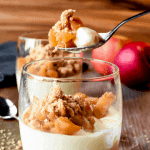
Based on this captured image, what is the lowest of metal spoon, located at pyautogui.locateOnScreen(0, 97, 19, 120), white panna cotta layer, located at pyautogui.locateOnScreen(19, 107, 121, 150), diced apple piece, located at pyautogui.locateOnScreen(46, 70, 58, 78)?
metal spoon, located at pyautogui.locateOnScreen(0, 97, 19, 120)

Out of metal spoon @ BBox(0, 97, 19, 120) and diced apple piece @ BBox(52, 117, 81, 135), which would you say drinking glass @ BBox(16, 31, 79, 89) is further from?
diced apple piece @ BBox(52, 117, 81, 135)

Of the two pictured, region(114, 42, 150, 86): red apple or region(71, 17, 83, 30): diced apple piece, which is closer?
region(71, 17, 83, 30): diced apple piece

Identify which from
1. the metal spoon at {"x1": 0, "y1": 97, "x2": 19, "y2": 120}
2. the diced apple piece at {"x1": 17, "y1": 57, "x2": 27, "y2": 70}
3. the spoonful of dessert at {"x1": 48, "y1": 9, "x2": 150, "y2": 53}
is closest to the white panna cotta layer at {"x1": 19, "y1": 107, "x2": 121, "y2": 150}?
the spoonful of dessert at {"x1": 48, "y1": 9, "x2": 150, "y2": 53}

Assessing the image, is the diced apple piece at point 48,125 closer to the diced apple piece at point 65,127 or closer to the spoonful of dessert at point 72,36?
the diced apple piece at point 65,127

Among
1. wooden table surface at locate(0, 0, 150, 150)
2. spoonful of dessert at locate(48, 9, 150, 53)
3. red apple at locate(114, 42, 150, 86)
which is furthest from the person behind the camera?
wooden table surface at locate(0, 0, 150, 150)

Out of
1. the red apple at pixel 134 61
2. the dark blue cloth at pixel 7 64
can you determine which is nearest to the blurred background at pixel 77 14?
the dark blue cloth at pixel 7 64

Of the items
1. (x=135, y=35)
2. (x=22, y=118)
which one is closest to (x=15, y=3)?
(x=135, y=35)
